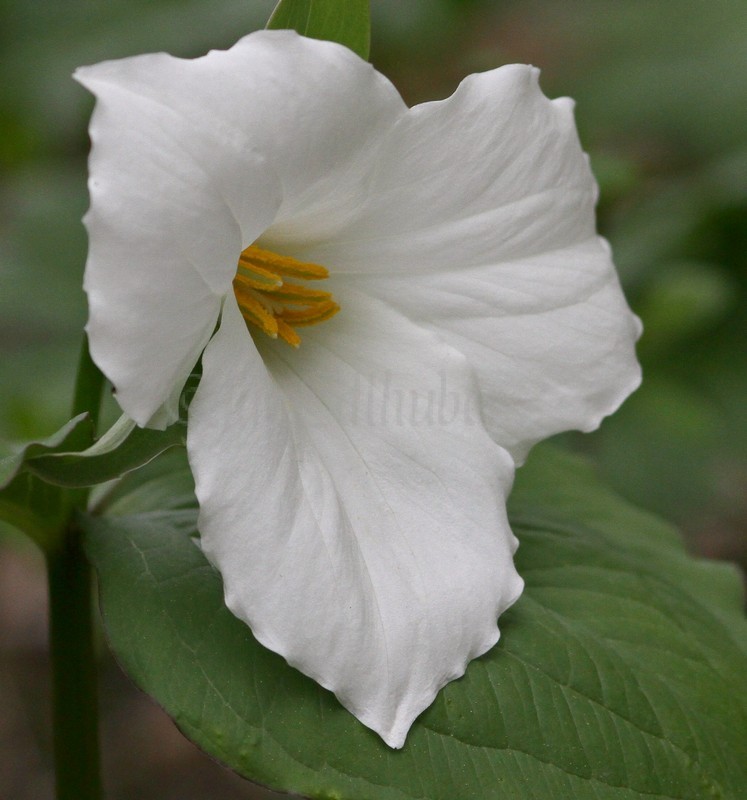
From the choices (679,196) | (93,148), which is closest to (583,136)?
(679,196)

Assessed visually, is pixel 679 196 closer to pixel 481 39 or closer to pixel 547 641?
pixel 481 39

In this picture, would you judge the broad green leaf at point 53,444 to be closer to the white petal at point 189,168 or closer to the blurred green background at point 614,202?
the white petal at point 189,168

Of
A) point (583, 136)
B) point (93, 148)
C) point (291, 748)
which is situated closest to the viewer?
point (93, 148)

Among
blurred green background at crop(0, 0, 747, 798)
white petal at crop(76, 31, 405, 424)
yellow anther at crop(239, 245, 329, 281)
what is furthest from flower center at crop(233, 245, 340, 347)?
blurred green background at crop(0, 0, 747, 798)

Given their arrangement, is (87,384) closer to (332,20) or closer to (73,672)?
(73,672)

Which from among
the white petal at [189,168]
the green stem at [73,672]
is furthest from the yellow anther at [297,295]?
the green stem at [73,672]

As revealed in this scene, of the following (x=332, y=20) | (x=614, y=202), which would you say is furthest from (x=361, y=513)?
(x=614, y=202)
